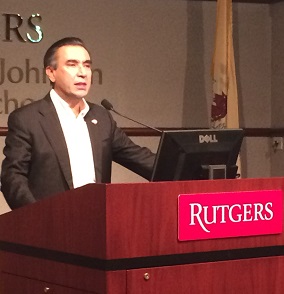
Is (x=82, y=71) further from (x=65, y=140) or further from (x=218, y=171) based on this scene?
(x=218, y=171)

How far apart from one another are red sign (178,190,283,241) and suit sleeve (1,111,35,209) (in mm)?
777

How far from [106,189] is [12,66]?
3.56 meters

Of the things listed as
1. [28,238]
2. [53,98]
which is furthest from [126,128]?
[28,238]

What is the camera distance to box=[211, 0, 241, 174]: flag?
19.7ft

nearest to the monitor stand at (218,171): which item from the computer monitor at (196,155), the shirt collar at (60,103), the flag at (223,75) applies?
the computer monitor at (196,155)

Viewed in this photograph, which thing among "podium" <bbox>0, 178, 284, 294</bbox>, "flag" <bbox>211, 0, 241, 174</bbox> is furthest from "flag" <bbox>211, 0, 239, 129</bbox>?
"podium" <bbox>0, 178, 284, 294</bbox>

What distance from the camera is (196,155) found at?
290cm

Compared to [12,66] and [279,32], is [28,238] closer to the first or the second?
[12,66]

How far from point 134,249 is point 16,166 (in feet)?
3.24

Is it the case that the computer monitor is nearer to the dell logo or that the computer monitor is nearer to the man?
the dell logo

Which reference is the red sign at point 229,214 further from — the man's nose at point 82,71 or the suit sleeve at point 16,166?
the man's nose at point 82,71

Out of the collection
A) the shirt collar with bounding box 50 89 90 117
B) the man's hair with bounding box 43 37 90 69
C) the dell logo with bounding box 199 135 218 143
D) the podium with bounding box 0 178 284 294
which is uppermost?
the man's hair with bounding box 43 37 90 69

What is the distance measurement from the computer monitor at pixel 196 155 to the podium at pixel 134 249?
0.24 metres

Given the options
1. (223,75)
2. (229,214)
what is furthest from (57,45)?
(223,75)
